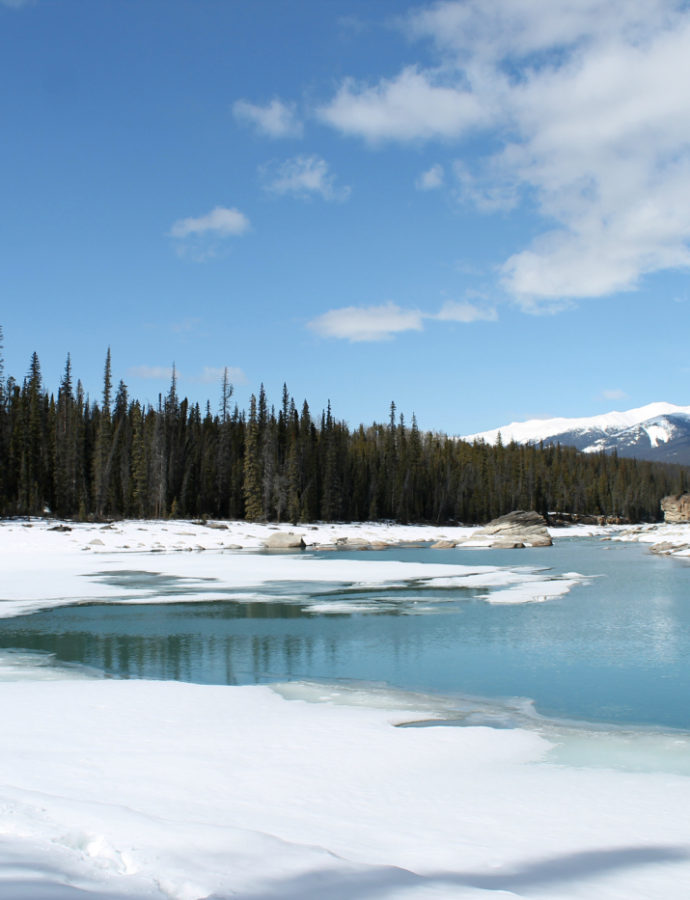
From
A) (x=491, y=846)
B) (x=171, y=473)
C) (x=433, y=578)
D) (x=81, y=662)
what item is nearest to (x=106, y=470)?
(x=171, y=473)

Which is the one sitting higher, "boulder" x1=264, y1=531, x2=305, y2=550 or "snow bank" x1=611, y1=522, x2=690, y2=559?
"boulder" x1=264, y1=531, x2=305, y2=550

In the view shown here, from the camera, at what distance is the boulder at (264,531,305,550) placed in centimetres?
5238

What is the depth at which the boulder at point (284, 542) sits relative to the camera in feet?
172

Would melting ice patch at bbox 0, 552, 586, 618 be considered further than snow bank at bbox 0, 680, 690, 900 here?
Yes

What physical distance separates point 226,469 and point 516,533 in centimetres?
3139

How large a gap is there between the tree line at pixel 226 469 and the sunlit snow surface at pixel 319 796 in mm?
49716

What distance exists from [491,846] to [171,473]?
7300cm

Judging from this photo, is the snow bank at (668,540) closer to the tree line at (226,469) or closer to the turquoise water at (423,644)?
the turquoise water at (423,644)

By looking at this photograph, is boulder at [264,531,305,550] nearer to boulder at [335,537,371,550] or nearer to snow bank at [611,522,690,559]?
boulder at [335,537,371,550]

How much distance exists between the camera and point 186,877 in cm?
433

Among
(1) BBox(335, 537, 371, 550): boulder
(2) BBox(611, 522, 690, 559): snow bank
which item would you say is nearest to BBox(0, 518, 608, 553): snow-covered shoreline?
(1) BBox(335, 537, 371, 550): boulder

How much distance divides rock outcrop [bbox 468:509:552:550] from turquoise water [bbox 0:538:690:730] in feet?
114

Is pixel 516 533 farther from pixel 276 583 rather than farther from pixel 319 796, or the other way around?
pixel 319 796

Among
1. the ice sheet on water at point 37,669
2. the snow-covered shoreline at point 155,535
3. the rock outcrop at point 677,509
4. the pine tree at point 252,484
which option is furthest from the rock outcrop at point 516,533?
the rock outcrop at point 677,509
